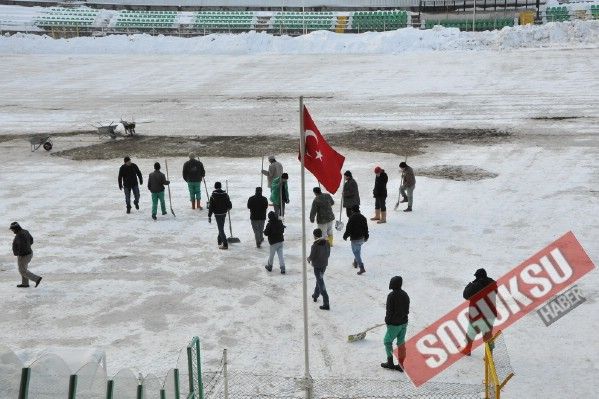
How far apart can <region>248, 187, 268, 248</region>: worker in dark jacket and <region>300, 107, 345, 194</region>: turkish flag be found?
16.0ft

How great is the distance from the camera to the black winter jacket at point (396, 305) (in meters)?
9.94

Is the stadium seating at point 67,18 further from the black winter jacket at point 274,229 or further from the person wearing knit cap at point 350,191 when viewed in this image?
the black winter jacket at point 274,229

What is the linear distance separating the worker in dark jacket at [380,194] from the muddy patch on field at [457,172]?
13.6 feet

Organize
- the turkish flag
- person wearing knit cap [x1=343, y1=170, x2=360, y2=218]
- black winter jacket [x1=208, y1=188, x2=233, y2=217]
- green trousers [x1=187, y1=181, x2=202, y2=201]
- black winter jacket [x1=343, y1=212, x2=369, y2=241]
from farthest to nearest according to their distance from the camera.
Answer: green trousers [x1=187, y1=181, x2=202, y2=201]
person wearing knit cap [x1=343, y1=170, x2=360, y2=218]
black winter jacket [x1=208, y1=188, x2=233, y2=217]
black winter jacket [x1=343, y1=212, x2=369, y2=241]
the turkish flag

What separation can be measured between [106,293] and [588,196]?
37.0 ft

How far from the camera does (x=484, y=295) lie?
10.5m

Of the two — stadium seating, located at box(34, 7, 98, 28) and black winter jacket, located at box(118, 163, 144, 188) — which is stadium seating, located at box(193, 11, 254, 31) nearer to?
stadium seating, located at box(34, 7, 98, 28)

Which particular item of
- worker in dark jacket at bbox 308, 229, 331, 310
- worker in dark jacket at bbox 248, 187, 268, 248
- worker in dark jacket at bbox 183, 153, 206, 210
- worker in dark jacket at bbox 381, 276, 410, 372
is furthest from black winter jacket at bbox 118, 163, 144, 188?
worker in dark jacket at bbox 381, 276, 410, 372

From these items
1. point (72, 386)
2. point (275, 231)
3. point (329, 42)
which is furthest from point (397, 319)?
point (329, 42)

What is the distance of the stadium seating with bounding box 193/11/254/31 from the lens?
2576 inches

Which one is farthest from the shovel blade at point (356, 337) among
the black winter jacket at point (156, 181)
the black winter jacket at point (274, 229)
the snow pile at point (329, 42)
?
the snow pile at point (329, 42)

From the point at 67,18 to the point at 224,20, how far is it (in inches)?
530

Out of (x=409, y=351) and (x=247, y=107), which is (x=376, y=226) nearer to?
(x=409, y=351)

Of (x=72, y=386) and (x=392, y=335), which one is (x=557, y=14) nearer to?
(x=392, y=335)
